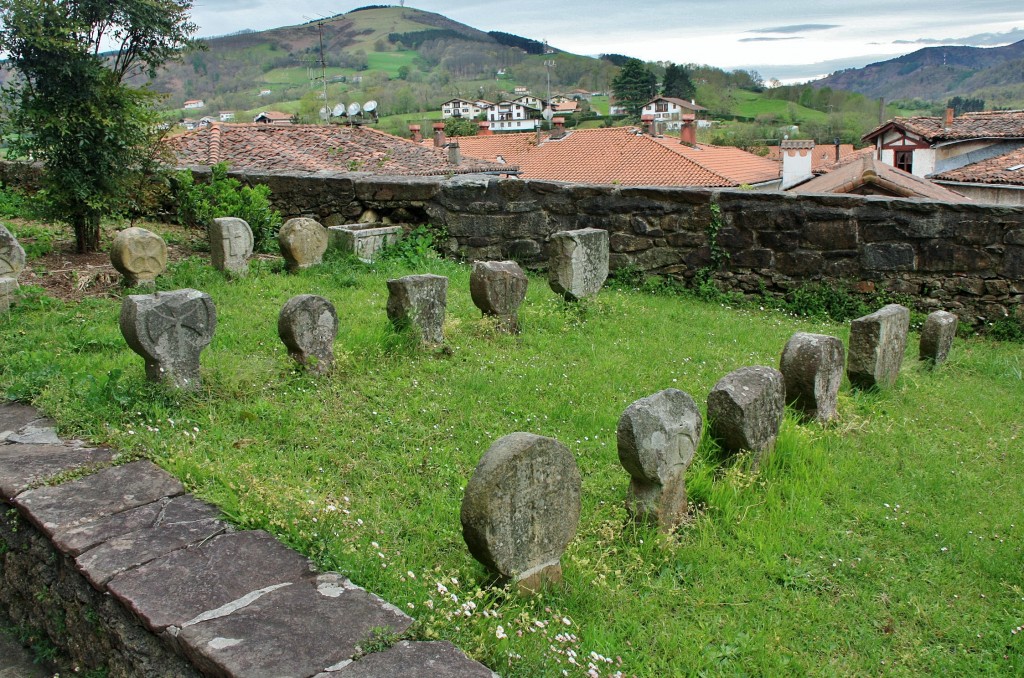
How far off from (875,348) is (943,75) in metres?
153

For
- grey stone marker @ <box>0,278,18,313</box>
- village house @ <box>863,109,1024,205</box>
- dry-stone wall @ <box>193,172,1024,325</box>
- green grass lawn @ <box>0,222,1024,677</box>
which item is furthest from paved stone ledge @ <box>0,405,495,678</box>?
village house @ <box>863,109,1024,205</box>

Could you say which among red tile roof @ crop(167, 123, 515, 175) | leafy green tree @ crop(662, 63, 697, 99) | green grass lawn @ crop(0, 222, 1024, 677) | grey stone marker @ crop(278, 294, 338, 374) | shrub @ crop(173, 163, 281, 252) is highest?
leafy green tree @ crop(662, 63, 697, 99)

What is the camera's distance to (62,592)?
3395 mm

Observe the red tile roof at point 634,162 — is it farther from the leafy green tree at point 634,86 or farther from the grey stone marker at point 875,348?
the leafy green tree at point 634,86

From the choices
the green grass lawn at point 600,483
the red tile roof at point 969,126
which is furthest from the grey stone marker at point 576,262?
the red tile roof at point 969,126

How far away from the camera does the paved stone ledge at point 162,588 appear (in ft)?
8.64

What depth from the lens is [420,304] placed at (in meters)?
5.91

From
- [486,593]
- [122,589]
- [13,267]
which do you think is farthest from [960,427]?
[13,267]

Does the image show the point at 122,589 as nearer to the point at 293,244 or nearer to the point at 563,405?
the point at 563,405

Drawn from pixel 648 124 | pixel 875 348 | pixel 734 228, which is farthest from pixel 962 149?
pixel 875 348

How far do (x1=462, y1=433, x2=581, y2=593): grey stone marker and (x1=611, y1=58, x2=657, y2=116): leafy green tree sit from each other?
7433 centimetres

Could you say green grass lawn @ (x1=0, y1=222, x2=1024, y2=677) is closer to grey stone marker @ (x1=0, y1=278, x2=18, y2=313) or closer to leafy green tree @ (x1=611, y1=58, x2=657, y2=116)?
grey stone marker @ (x1=0, y1=278, x2=18, y2=313)

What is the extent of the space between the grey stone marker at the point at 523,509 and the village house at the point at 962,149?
22065 millimetres

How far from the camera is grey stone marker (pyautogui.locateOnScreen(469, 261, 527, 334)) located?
6.37 metres
